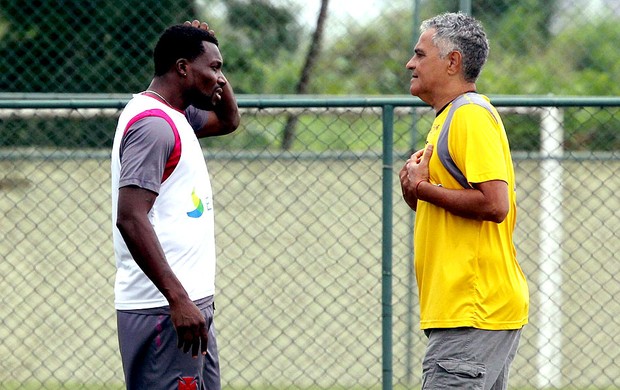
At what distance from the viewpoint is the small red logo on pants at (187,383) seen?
3.61 m

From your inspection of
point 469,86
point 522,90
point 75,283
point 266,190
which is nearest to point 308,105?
point 469,86

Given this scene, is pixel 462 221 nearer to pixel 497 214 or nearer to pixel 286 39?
pixel 497 214

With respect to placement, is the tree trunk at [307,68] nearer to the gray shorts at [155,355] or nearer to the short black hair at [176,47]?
the short black hair at [176,47]

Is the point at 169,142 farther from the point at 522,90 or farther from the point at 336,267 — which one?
the point at 522,90

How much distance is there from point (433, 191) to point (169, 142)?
3.09 feet

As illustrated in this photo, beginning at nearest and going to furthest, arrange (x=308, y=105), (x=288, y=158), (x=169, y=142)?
(x=169, y=142) < (x=308, y=105) < (x=288, y=158)

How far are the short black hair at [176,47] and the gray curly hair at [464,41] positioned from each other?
0.89 metres

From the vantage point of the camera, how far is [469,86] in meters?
3.70

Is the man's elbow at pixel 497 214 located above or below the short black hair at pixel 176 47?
below

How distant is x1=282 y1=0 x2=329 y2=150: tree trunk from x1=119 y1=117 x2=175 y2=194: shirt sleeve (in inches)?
155

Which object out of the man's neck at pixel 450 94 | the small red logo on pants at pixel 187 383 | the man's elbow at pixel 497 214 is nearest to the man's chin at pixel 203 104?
the man's neck at pixel 450 94

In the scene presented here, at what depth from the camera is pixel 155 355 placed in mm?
3617

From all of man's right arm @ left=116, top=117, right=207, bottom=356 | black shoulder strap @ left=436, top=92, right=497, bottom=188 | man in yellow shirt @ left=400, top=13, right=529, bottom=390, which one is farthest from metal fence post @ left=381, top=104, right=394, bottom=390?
man's right arm @ left=116, top=117, right=207, bottom=356

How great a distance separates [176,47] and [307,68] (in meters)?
4.47
